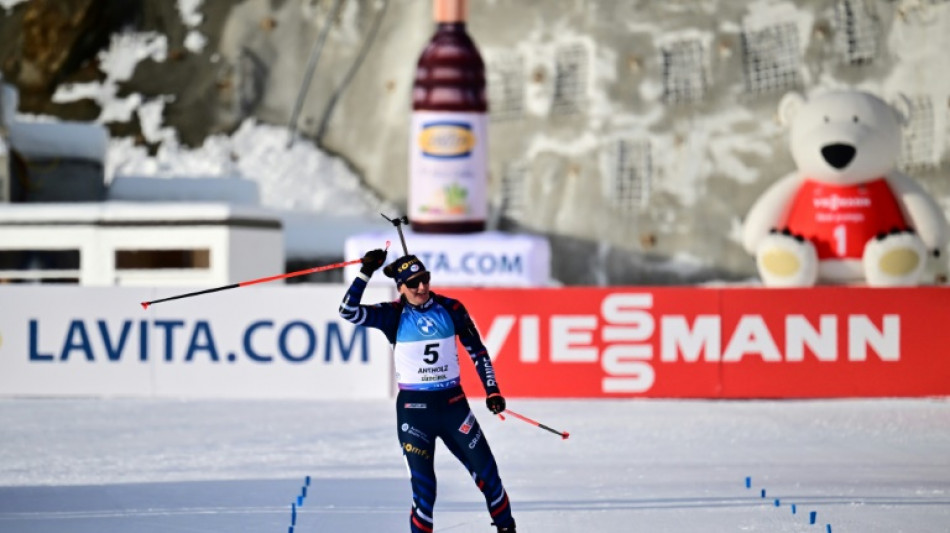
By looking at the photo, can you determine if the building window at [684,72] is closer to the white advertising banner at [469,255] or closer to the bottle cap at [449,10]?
the bottle cap at [449,10]

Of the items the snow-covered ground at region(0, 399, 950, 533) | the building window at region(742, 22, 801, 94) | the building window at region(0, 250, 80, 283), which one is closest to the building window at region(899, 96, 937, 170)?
the building window at region(742, 22, 801, 94)

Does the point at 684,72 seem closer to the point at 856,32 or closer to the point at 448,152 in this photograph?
the point at 856,32

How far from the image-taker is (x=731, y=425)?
41.2 feet

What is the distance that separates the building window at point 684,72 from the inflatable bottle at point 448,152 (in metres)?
6.83

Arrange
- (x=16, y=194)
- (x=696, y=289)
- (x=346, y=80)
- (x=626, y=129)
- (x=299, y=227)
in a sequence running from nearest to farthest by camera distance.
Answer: (x=696, y=289), (x=16, y=194), (x=299, y=227), (x=626, y=129), (x=346, y=80)

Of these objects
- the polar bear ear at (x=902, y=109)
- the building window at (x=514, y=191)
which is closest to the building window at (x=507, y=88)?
the building window at (x=514, y=191)

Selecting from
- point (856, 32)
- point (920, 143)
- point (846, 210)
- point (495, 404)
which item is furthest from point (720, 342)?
point (856, 32)

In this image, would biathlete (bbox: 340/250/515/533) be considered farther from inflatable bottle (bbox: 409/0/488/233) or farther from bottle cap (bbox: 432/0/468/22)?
bottle cap (bbox: 432/0/468/22)

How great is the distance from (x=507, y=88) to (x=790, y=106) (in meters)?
9.51

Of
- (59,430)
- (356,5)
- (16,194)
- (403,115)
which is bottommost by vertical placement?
(59,430)

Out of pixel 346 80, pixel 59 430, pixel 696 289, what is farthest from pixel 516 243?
pixel 346 80

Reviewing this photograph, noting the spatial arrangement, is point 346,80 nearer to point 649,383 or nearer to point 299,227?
point 299,227

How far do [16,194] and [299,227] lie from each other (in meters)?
4.53

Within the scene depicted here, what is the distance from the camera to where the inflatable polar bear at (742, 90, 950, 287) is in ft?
49.0
